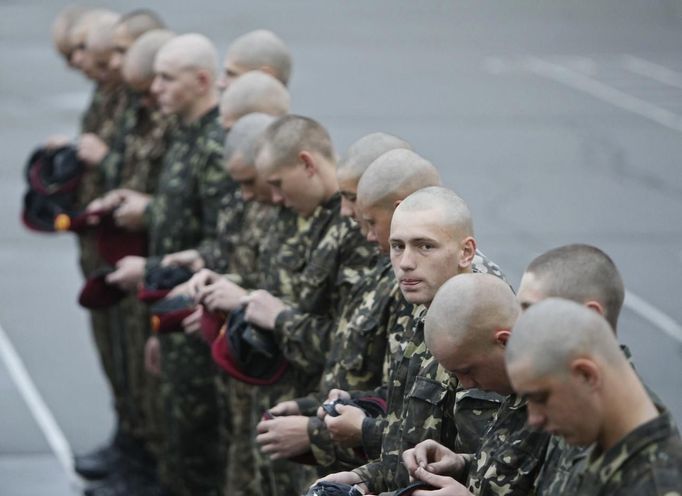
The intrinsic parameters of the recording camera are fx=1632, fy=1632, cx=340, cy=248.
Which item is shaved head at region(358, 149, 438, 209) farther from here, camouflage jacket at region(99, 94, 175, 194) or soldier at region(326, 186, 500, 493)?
camouflage jacket at region(99, 94, 175, 194)

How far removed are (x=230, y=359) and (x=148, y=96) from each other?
11.3 feet

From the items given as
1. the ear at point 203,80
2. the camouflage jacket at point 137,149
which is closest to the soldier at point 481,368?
the ear at point 203,80

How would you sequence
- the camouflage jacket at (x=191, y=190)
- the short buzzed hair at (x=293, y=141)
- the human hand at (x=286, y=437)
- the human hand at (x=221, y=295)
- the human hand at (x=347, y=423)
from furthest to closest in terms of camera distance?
1. the camouflage jacket at (x=191, y=190)
2. the human hand at (x=221, y=295)
3. the short buzzed hair at (x=293, y=141)
4. the human hand at (x=286, y=437)
5. the human hand at (x=347, y=423)

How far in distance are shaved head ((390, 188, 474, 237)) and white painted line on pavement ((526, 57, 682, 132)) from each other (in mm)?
16830

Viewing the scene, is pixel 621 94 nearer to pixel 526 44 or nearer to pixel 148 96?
pixel 526 44

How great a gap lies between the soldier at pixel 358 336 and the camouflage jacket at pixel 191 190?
2321 mm

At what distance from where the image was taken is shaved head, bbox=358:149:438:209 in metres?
6.12

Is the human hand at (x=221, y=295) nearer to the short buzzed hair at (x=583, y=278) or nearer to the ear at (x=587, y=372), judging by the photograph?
the short buzzed hair at (x=583, y=278)

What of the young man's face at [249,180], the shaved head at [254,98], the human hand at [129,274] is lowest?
the human hand at [129,274]

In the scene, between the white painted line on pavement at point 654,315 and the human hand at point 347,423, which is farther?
the white painted line on pavement at point 654,315

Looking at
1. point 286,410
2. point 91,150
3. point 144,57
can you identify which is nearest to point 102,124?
point 91,150

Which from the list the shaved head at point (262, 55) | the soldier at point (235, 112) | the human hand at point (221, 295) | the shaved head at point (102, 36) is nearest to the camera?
the human hand at point (221, 295)

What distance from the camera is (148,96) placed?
10312 millimetres

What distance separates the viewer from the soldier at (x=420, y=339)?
5.49 meters
